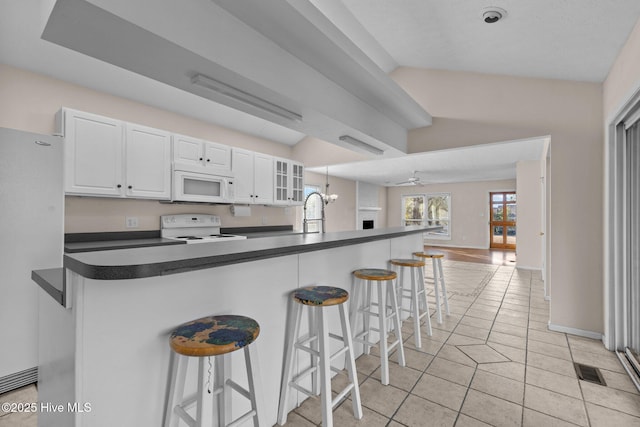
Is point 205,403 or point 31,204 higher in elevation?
point 31,204

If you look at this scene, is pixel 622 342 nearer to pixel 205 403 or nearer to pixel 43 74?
pixel 205 403

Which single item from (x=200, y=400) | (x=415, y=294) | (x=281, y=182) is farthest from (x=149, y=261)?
(x=281, y=182)

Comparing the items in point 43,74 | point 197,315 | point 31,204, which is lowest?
point 197,315

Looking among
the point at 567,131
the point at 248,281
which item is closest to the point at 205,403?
the point at 248,281

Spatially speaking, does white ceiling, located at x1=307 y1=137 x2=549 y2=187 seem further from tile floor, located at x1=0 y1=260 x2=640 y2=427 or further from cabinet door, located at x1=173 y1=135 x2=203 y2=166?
cabinet door, located at x1=173 y1=135 x2=203 y2=166

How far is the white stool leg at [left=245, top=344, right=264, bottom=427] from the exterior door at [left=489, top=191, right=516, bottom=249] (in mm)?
10057

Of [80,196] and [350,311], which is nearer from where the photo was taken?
[350,311]

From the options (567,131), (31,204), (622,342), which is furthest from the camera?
(567,131)

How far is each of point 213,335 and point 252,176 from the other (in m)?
3.45

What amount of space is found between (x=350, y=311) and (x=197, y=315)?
4.38 feet

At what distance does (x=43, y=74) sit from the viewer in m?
2.76

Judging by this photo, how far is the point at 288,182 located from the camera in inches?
198

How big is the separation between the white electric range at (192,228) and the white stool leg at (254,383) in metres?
2.26

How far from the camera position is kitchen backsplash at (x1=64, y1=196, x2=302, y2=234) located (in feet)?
9.70
